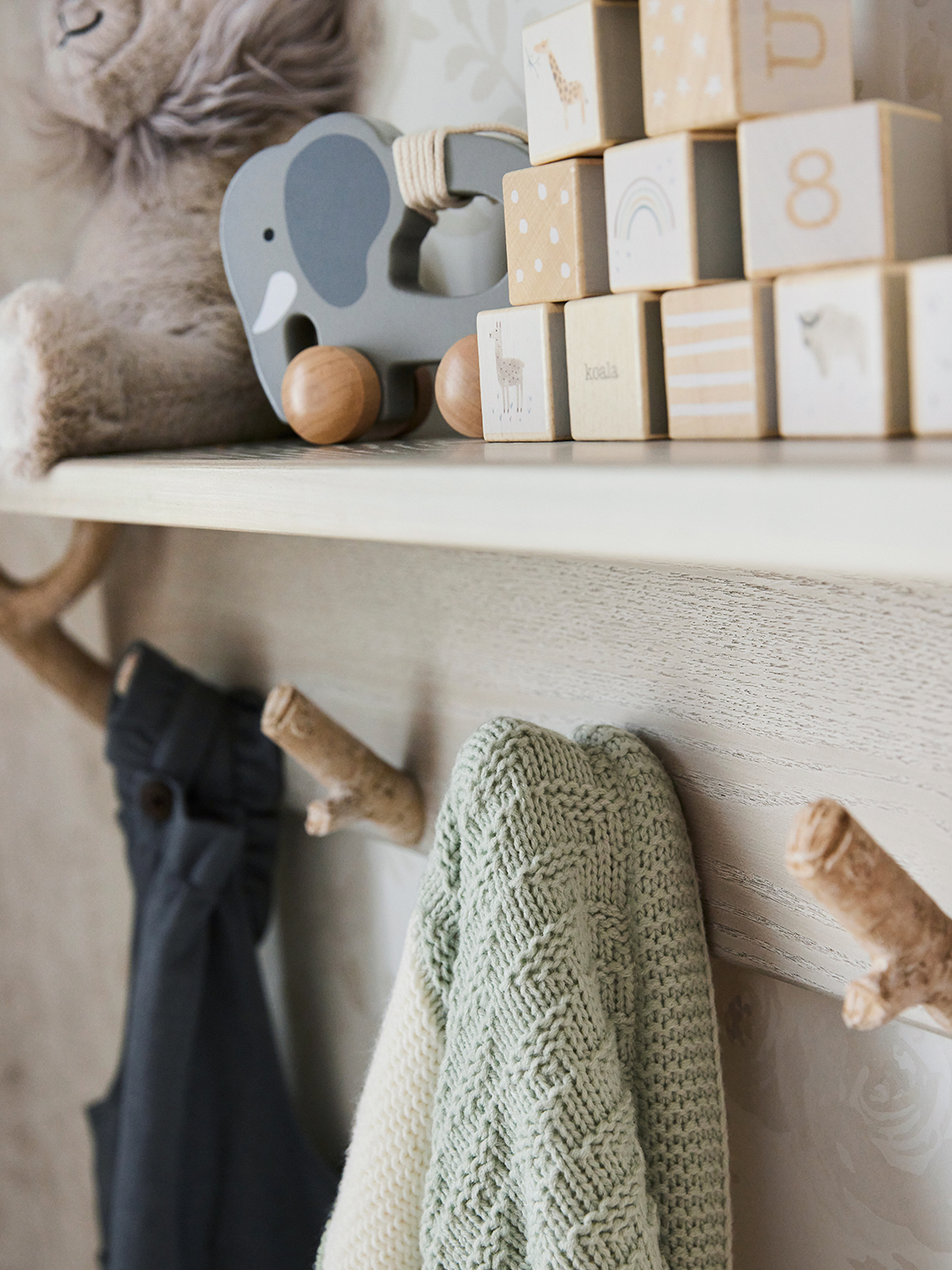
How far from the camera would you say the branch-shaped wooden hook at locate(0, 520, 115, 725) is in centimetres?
82

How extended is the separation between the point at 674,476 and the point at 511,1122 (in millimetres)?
273

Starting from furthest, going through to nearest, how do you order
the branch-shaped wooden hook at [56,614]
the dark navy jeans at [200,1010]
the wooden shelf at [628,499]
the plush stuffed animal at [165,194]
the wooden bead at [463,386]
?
the branch-shaped wooden hook at [56,614] < the dark navy jeans at [200,1010] < the plush stuffed animal at [165,194] < the wooden bead at [463,386] < the wooden shelf at [628,499]

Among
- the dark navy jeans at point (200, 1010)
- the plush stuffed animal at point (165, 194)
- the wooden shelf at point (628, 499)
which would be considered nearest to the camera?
the wooden shelf at point (628, 499)

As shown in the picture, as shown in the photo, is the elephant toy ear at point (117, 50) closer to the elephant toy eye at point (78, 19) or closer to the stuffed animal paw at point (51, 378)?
the elephant toy eye at point (78, 19)

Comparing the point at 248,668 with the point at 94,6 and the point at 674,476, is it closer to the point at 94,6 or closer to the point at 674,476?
the point at 94,6

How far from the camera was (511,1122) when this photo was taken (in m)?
0.40

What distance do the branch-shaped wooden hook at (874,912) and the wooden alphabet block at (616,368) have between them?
5.4 inches

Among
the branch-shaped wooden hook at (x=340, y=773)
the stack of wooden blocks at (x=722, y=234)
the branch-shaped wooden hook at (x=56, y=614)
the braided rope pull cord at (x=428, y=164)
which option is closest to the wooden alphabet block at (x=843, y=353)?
the stack of wooden blocks at (x=722, y=234)

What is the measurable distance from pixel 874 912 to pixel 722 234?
0.21 m

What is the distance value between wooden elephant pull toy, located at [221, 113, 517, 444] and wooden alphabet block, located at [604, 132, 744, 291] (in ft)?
0.37

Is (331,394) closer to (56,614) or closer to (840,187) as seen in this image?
(840,187)

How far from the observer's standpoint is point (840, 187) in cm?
29

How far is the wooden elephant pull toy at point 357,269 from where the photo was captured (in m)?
0.45

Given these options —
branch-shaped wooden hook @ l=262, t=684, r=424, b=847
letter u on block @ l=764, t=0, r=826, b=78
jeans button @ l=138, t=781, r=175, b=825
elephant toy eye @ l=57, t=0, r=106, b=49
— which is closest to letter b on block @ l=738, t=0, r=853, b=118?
letter u on block @ l=764, t=0, r=826, b=78
